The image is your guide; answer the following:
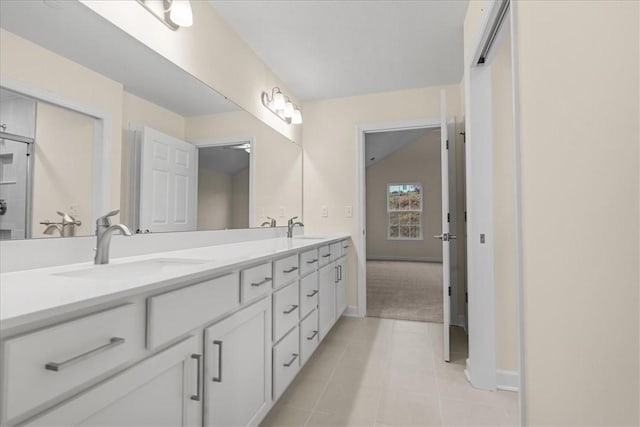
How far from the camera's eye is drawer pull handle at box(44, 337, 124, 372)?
0.61 meters

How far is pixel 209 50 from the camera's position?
2.12 metres

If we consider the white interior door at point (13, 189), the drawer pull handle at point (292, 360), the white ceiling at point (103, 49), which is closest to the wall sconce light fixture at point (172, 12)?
the white ceiling at point (103, 49)

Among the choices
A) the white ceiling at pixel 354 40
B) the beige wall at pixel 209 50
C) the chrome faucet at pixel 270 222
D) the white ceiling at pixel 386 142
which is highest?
the white ceiling at pixel 386 142

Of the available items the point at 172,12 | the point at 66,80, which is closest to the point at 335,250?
the point at 172,12

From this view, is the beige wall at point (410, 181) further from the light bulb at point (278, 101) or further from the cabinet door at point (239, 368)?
the cabinet door at point (239, 368)

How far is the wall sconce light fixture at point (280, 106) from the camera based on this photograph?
293cm

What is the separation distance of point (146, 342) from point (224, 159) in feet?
5.36

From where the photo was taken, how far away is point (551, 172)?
0.91 m

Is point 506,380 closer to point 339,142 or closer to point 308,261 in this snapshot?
point 308,261

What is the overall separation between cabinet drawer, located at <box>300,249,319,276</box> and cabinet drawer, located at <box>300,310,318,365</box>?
0.96ft

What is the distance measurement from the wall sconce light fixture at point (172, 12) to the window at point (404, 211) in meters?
7.04

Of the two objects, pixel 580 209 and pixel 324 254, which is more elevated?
pixel 580 209

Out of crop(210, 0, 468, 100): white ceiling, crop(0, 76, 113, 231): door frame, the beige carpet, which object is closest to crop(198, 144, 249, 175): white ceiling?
crop(0, 76, 113, 231): door frame

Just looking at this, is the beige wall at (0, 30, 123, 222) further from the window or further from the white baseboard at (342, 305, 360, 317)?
the window
